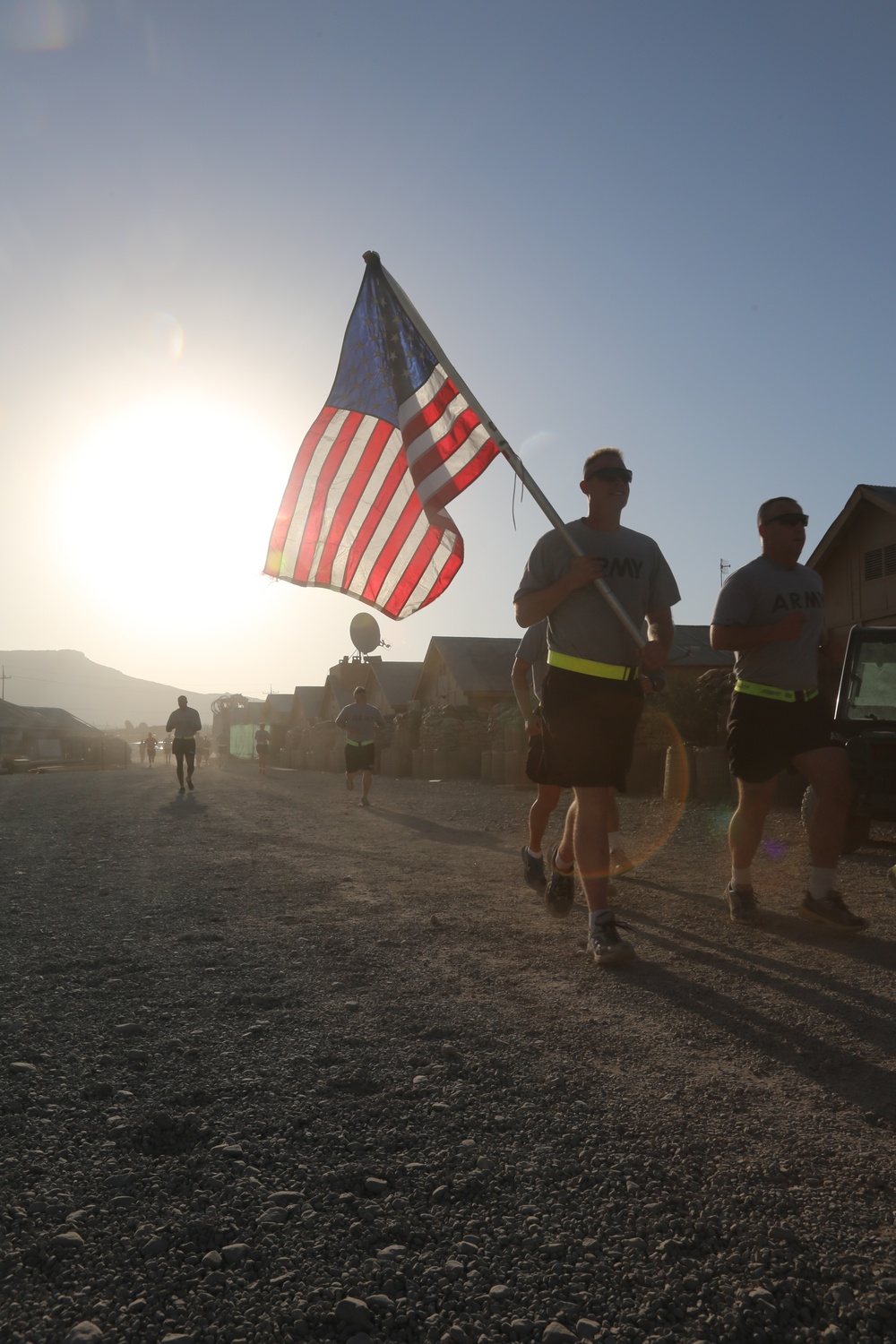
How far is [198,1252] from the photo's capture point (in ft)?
5.01

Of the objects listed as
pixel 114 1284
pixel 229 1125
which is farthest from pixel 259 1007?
pixel 114 1284

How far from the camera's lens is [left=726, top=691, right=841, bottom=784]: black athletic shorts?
4.09 m

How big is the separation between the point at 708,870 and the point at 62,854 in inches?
187

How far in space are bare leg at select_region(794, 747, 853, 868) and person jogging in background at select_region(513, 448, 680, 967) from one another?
85 centimetres

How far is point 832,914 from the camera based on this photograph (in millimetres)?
3898

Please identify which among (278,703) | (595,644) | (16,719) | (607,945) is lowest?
(607,945)

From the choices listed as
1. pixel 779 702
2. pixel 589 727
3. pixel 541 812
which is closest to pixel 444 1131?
pixel 589 727

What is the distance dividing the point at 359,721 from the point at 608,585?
33.5 feet

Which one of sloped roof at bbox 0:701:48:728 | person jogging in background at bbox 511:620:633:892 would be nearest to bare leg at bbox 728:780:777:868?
person jogging in background at bbox 511:620:633:892

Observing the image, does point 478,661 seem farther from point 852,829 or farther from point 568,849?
point 568,849

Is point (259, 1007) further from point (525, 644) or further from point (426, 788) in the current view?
point (426, 788)

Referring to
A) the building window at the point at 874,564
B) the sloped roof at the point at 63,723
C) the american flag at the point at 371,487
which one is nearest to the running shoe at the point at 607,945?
the american flag at the point at 371,487

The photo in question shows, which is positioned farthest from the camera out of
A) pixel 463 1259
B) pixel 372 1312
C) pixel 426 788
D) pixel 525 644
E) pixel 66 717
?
pixel 66 717

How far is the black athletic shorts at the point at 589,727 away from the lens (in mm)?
3730
